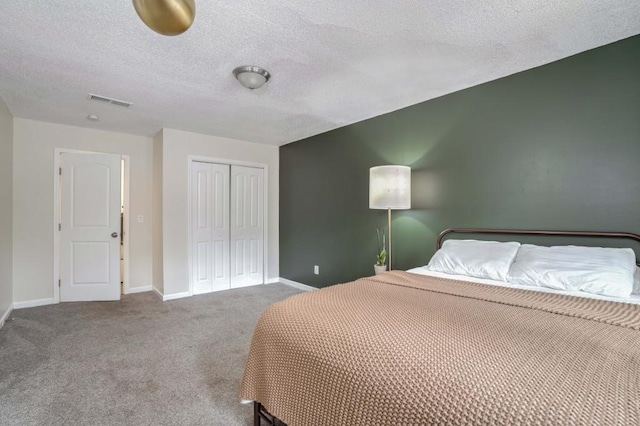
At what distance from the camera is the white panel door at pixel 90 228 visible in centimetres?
402

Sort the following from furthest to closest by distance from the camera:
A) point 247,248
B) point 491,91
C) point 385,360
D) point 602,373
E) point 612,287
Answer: point 247,248, point 491,91, point 612,287, point 385,360, point 602,373

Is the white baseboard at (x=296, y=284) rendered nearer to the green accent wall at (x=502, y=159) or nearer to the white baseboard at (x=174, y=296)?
the green accent wall at (x=502, y=159)

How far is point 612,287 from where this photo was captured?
5.68ft

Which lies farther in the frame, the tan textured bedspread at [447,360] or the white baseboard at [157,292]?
the white baseboard at [157,292]

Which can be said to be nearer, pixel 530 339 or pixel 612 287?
pixel 530 339

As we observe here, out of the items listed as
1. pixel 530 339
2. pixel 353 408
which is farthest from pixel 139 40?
pixel 530 339

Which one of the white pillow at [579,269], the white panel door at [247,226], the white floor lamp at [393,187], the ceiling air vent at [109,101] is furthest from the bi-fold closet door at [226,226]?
the white pillow at [579,269]

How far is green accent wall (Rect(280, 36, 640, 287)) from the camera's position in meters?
2.10

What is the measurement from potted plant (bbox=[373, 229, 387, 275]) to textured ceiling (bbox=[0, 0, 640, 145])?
1.52 m

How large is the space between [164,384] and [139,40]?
2.35 metres

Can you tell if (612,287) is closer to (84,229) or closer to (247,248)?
(247,248)

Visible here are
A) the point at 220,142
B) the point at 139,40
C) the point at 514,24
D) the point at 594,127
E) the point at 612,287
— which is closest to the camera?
the point at 612,287

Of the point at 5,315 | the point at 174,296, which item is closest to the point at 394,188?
the point at 174,296

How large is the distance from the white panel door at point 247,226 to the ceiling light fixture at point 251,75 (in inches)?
95.2
